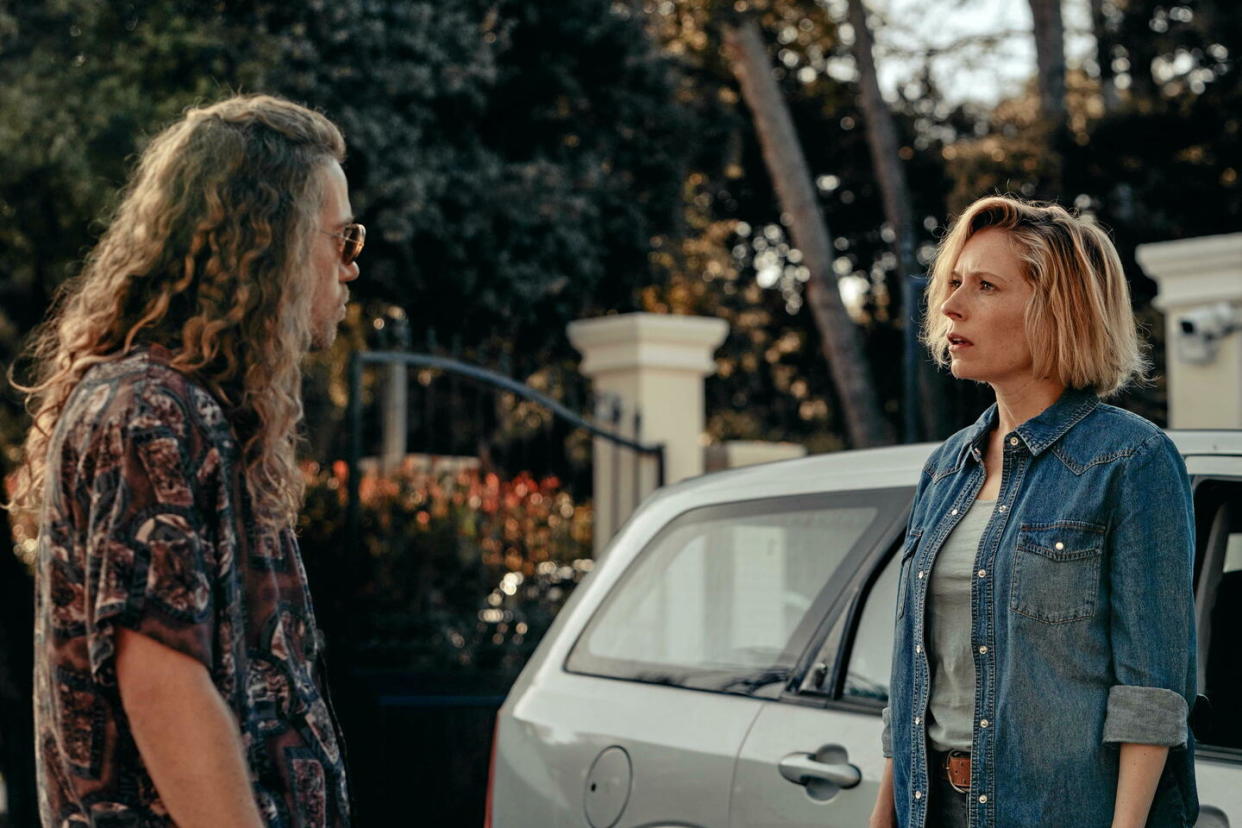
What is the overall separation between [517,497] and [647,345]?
111 cm

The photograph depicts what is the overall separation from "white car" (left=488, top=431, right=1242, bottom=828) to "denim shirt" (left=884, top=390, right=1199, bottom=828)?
0.46m

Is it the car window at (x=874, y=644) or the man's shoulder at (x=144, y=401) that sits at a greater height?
the man's shoulder at (x=144, y=401)

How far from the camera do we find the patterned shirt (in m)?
1.81

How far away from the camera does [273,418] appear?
1.98 metres

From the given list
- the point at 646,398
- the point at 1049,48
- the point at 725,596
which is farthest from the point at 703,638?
the point at 1049,48

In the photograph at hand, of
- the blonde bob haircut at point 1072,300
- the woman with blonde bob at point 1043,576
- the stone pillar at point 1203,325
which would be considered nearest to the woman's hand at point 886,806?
the woman with blonde bob at point 1043,576

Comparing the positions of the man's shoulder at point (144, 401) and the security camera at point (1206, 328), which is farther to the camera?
the security camera at point (1206, 328)

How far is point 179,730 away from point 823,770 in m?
1.58

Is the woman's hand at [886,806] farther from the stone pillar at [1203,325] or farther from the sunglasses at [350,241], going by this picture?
the stone pillar at [1203,325]

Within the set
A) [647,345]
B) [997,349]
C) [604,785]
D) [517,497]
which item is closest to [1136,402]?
[647,345]

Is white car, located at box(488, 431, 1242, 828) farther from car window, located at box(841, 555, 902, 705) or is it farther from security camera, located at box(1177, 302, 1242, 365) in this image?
security camera, located at box(1177, 302, 1242, 365)

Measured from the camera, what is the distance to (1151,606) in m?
2.22

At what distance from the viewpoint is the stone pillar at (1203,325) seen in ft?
27.5

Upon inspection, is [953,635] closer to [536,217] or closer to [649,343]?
[649,343]
